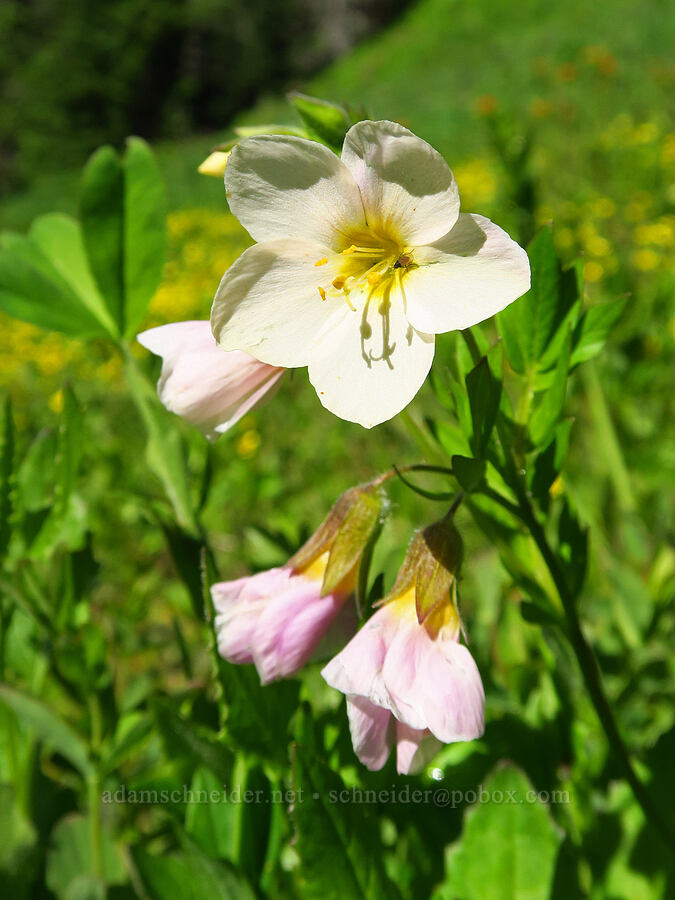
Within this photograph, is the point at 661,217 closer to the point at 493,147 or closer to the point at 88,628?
the point at 493,147

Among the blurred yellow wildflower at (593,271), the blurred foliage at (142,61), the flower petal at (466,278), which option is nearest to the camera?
the flower petal at (466,278)

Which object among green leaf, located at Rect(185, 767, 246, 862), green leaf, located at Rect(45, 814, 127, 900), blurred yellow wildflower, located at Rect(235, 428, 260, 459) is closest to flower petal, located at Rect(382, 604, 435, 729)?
green leaf, located at Rect(185, 767, 246, 862)

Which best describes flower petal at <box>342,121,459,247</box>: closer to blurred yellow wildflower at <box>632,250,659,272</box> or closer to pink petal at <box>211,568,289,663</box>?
pink petal at <box>211,568,289,663</box>

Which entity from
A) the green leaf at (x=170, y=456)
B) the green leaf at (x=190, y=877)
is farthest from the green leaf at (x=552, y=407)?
the green leaf at (x=190, y=877)

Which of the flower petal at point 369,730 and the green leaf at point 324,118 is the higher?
the green leaf at point 324,118

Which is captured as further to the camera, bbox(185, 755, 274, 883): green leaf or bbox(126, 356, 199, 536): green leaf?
bbox(126, 356, 199, 536): green leaf

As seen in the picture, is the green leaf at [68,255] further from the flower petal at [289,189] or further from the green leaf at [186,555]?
the flower petal at [289,189]

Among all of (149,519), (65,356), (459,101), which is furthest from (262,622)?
(459,101)
